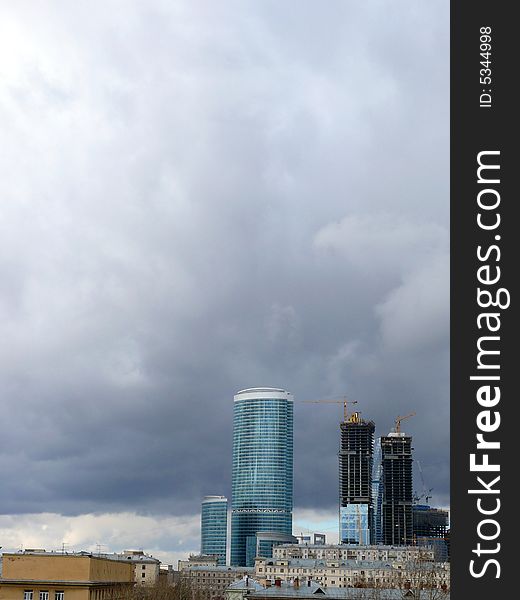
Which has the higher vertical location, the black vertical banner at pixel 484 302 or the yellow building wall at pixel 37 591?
the black vertical banner at pixel 484 302

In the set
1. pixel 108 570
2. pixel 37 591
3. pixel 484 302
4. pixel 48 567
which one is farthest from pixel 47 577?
pixel 484 302

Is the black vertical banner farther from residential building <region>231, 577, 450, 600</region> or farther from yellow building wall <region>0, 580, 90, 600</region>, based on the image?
residential building <region>231, 577, 450, 600</region>

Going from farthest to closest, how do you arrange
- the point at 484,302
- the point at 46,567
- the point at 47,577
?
1. the point at 46,567
2. the point at 47,577
3. the point at 484,302

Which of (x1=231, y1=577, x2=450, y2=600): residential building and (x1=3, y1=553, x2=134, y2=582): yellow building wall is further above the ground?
(x1=3, y1=553, x2=134, y2=582): yellow building wall

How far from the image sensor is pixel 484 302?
24328mm

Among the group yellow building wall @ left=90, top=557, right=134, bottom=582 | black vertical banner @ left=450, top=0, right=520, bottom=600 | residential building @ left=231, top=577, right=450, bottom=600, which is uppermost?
black vertical banner @ left=450, top=0, right=520, bottom=600

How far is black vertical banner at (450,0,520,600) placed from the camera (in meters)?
23.5

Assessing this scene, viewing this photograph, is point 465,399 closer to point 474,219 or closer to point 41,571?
point 474,219

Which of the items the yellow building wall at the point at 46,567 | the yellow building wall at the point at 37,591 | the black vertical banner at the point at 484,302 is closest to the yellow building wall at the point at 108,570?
the yellow building wall at the point at 46,567

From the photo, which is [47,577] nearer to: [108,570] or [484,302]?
[108,570]

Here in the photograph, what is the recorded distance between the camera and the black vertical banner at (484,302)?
77.2 ft

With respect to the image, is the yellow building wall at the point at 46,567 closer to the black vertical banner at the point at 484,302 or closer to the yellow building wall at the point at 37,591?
the yellow building wall at the point at 37,591

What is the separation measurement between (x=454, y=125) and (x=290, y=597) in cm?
9085

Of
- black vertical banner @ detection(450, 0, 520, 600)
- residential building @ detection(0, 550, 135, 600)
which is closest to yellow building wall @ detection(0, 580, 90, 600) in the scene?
residential building @ detection(0, 550, 135, 600)
